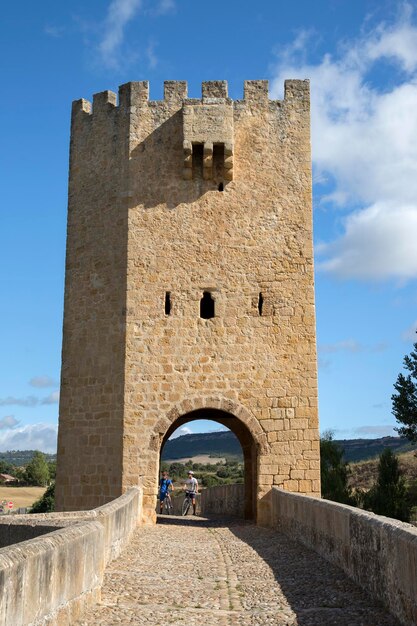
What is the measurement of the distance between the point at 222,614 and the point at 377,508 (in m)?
17.2

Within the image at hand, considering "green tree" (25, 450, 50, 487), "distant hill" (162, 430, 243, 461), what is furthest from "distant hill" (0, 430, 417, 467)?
"green tree" (25, 450, 50, 487)

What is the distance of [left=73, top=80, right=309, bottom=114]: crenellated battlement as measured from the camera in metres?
13.7

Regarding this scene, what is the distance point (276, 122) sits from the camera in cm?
1387

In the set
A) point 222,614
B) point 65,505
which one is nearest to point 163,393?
point 65,505

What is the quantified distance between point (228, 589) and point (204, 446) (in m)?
90.6

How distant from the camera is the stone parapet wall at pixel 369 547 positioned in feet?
15.2

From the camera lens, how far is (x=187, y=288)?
13.1 m

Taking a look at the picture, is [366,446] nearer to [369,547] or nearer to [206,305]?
[206,305]

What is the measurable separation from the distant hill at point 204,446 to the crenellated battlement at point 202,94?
69.4m

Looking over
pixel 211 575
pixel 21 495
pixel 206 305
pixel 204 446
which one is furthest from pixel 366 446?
pixel 211 575

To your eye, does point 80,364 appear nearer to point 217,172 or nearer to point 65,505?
point 65,505

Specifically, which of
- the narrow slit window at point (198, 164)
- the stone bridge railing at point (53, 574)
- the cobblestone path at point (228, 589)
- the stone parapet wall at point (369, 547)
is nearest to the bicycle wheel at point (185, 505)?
the narrow slit window at point (198, 164)

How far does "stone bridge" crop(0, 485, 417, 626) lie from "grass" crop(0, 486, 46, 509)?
123ft

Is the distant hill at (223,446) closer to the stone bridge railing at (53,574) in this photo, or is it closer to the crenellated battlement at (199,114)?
the crenellated battlement at (199,114)
